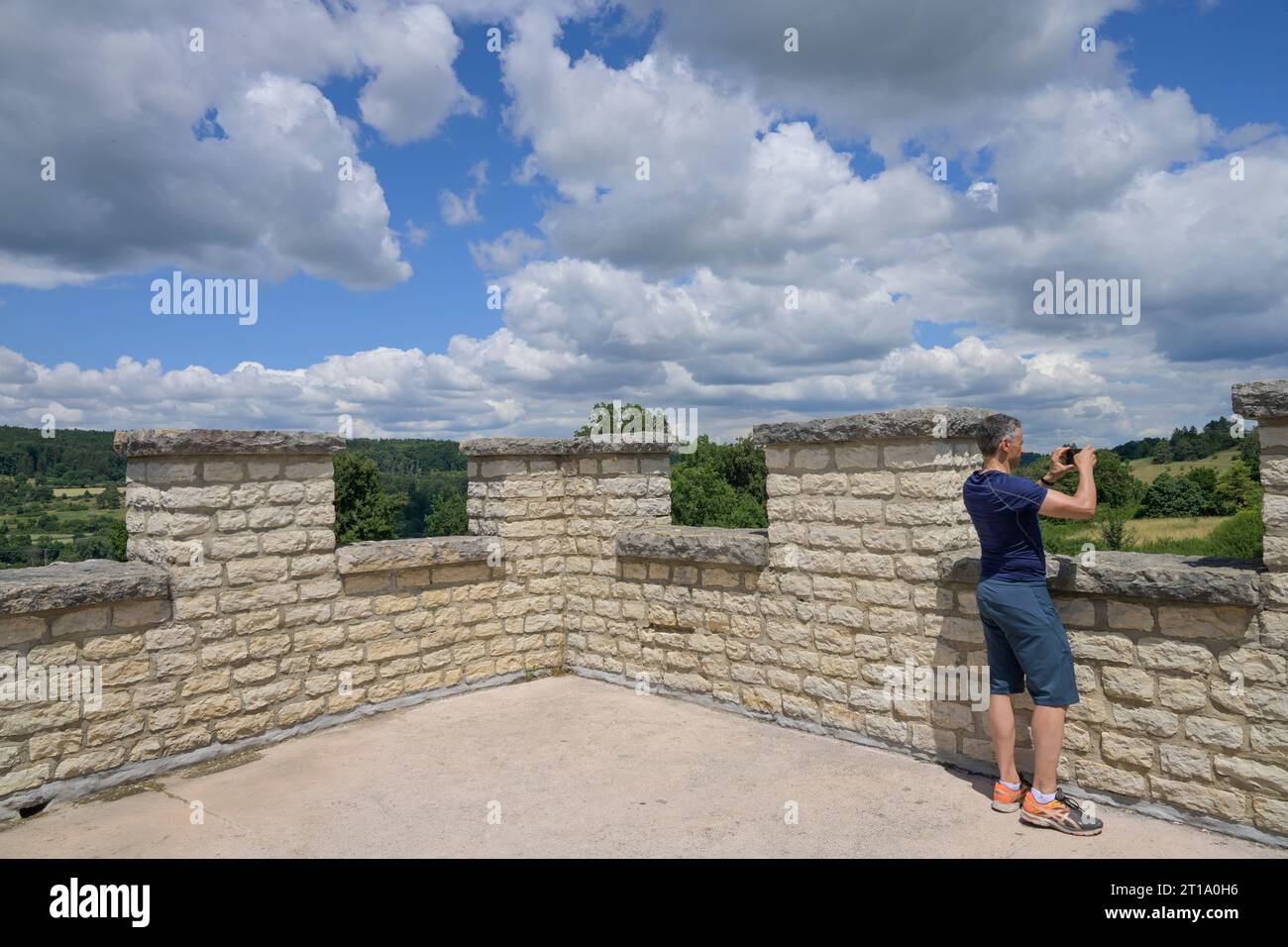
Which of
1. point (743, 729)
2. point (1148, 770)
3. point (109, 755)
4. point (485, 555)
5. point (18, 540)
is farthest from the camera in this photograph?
point (18, 540)

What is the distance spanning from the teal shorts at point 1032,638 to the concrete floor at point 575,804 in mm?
654

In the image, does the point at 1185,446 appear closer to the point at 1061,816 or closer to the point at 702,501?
the point at 702,501

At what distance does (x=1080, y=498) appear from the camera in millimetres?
3893

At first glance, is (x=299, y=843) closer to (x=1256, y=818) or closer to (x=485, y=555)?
(x=485, y=555)

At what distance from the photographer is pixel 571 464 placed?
7.11m

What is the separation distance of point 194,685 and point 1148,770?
17.6ft

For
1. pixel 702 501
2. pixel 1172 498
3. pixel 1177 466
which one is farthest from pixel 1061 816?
pixel 1177 466

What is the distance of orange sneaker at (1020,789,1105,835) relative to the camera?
12.8 feet

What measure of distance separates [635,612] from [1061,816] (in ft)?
11.3

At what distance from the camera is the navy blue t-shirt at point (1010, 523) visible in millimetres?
4023

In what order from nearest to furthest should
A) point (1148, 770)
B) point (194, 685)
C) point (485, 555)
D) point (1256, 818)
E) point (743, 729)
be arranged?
point (1256, 818) → point (1148, 770) → point (194, 685) → point (743, 729) → point (485, 555)

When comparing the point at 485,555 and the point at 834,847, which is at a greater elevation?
the point at 485,555

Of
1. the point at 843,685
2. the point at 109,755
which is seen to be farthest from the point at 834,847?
the point at 109,755

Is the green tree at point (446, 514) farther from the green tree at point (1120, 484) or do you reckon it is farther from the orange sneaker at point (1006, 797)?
the orange sneaker at point (1006, 797)
